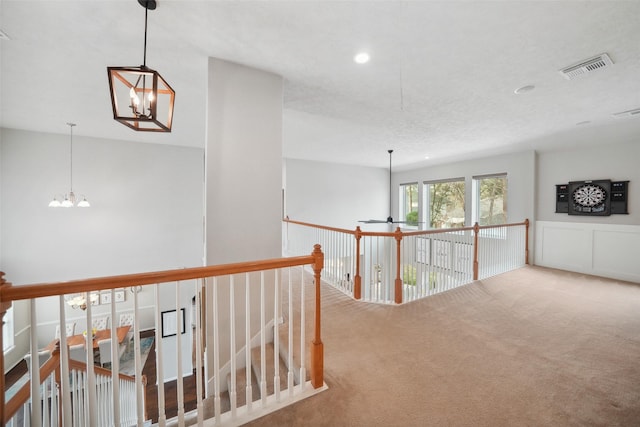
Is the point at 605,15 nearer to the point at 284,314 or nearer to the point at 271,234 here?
the point at 271,234

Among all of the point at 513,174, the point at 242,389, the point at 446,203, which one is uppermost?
the point at 513,174

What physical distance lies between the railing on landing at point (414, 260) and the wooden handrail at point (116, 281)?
188cm

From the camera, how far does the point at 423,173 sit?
7648mm

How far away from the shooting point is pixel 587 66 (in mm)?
2361

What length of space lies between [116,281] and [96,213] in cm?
517

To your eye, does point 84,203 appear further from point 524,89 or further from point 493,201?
point 493,201

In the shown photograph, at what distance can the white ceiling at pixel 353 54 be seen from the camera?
1751 millimetres

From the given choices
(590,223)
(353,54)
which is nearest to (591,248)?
(590,223)

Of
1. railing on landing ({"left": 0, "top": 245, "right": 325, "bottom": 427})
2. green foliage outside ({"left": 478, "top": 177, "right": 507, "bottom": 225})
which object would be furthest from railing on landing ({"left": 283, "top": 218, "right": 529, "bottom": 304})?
railing on landing ({"left": 0, "top": 245, "right": 325, "bottom": 427})

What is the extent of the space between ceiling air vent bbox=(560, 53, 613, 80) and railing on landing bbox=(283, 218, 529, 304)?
228cm

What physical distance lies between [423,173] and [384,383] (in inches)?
272

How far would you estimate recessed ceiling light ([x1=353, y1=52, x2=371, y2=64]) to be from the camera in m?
2.21

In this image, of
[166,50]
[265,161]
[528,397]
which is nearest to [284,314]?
[265,161]

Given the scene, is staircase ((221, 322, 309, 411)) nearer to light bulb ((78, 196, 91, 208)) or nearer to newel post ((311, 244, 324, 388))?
newel post ((311, 244, 324, 388))
